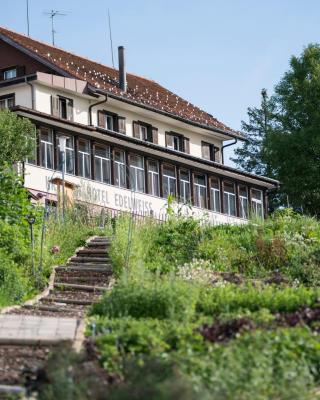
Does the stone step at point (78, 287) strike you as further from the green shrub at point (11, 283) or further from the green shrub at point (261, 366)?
the green shrub at point (261, 366)

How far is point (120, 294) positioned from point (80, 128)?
27261mm

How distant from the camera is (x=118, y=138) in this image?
43156 mm

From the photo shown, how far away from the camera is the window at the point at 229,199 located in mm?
48844

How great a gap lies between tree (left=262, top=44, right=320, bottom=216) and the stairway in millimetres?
28492

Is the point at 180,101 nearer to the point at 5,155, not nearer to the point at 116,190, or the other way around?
the point at 116,190

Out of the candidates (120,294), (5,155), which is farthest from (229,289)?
(5,155)

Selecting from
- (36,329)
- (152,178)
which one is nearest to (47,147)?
(152,178)

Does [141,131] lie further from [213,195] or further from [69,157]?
[69,157]

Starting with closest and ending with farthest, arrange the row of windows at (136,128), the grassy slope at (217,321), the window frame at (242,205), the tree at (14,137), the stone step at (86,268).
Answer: the grassy slope at (217,321) → the stone step at (86,268) → the tree at (14,137) → the row of windows at (136,128) → the window frame at (242,205)

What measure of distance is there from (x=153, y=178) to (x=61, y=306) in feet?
90.0

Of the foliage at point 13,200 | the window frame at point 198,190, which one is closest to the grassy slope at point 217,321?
the foliage at point 13,200

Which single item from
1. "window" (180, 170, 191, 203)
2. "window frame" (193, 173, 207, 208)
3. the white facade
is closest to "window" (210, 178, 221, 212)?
the white facade

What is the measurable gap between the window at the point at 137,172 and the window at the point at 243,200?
6.77 m

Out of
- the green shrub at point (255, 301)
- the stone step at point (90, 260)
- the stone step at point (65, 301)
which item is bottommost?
the green shrub at point (255, 301)
